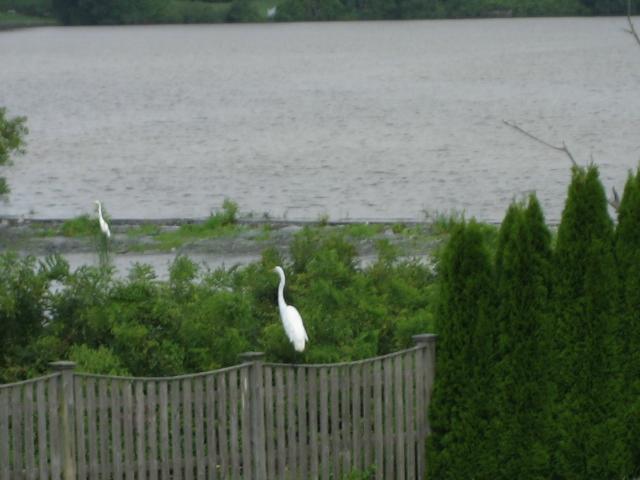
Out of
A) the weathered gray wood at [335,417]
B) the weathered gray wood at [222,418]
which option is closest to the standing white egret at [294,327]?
the weathered gray wood at [335,417]

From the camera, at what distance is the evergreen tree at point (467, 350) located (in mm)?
9984

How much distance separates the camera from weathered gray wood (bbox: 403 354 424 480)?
32.9ft

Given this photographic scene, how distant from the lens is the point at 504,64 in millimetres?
102750

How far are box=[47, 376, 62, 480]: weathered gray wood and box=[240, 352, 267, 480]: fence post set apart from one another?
1189 mm

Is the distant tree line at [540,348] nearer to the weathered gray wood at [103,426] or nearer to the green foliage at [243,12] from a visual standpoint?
the weathered gray wood at [103,426]

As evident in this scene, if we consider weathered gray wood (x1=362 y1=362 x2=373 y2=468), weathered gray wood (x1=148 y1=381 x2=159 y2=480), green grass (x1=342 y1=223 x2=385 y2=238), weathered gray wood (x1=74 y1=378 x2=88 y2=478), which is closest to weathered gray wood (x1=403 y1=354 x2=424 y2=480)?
weathered gray wood (x1=362 y1=362 x2=373 y2=468)

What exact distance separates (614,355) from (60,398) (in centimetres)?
364

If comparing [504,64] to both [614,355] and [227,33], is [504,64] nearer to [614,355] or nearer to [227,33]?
[227,33]

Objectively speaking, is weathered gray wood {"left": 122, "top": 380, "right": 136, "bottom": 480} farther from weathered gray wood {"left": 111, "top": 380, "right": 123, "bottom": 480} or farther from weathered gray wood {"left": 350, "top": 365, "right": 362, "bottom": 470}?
weathered gray wood {"left": 350, "top": 365, "right": 362, "bottom": 470}

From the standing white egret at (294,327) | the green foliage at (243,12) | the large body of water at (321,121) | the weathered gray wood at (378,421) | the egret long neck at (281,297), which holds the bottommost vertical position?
the large body of water at (321,121)

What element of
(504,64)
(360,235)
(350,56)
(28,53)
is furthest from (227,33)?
(360,235)

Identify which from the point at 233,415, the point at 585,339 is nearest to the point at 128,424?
the point at 233,415

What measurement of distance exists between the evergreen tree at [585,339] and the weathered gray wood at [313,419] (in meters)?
1.62

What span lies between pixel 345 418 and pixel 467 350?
908 mm
